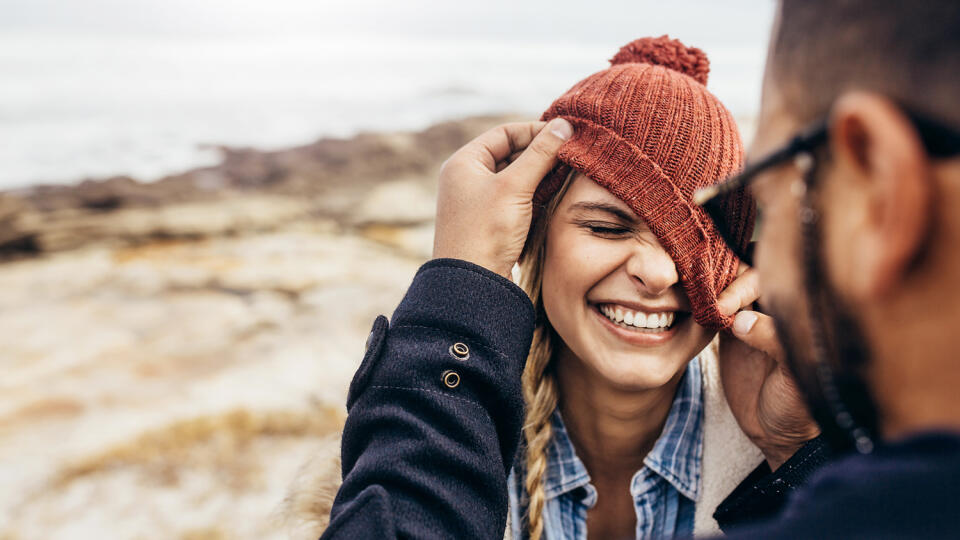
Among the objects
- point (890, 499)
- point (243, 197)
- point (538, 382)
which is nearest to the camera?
point (890, 499)

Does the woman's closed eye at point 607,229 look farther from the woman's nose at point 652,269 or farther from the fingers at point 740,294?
the fingers at point 740,294

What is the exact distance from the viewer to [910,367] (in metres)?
0.88

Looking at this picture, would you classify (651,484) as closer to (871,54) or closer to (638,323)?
(638,323)

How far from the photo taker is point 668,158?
2148 mm

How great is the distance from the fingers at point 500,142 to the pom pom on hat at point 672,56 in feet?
1.57

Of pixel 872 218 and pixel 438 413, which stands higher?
pixel 872 218

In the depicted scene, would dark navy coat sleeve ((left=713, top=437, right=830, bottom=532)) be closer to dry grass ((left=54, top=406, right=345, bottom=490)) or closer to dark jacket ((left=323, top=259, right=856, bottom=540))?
dark jacket ((left=323, top=259, right=856, bottom=540))

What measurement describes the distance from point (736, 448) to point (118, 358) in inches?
215

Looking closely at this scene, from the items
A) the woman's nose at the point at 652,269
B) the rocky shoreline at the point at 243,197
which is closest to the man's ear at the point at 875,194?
the woman's nose at the point at 652,269

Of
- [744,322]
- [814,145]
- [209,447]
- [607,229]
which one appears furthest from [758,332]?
[209,447]

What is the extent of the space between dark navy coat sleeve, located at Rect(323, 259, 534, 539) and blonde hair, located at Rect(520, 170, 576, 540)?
50 cm

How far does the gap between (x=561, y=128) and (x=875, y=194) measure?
1401mm

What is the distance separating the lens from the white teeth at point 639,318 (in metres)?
2.24

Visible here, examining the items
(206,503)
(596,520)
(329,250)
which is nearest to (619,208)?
Result: (596,520)
